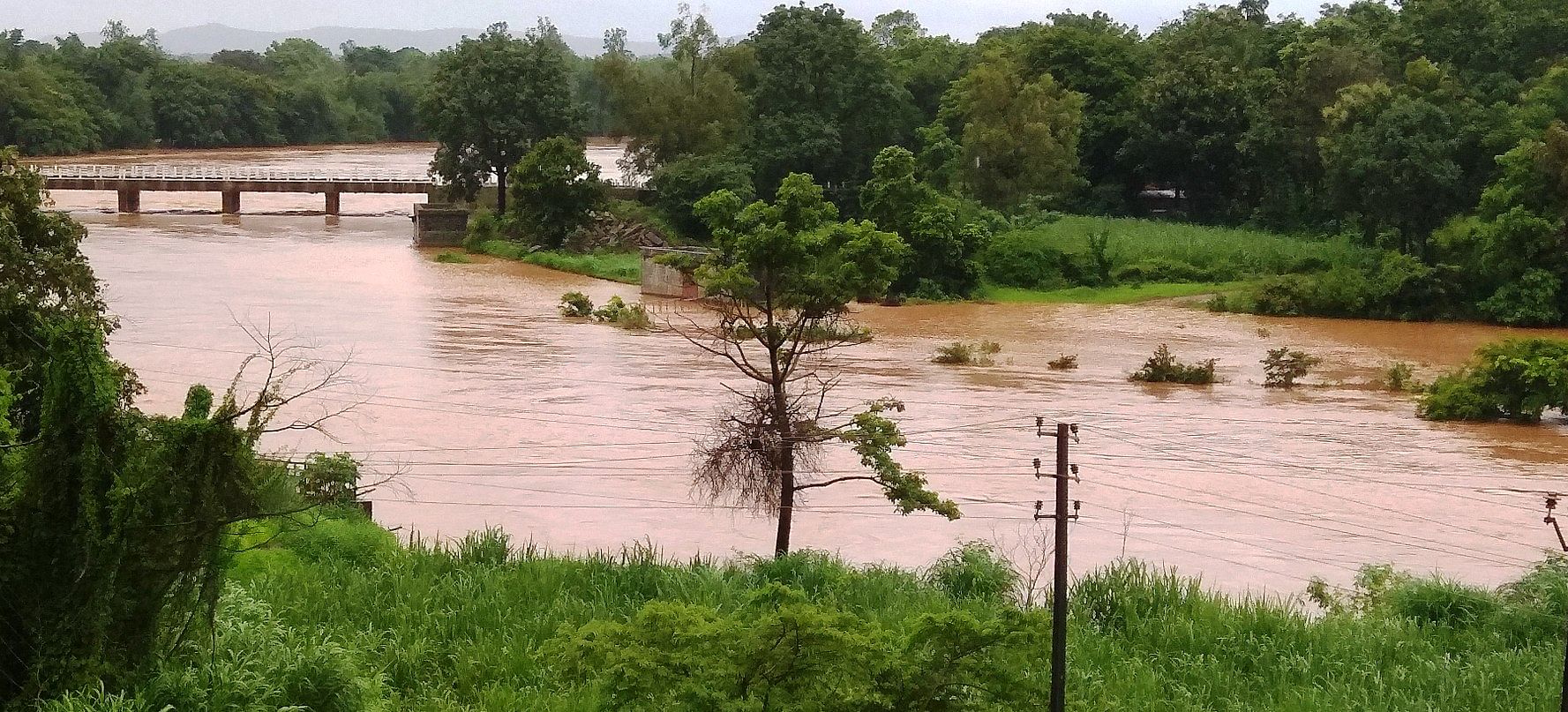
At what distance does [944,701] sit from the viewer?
8.73 m

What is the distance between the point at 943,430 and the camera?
82.6 ft

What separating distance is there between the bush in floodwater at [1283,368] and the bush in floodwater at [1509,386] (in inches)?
127

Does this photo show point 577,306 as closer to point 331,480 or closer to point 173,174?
point 331,480

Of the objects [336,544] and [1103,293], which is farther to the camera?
[1103,293]

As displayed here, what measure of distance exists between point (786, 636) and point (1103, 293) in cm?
3821

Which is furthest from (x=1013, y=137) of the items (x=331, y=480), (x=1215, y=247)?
(x=331, y=480)

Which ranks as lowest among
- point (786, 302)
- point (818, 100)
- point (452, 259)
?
point (452, 259)

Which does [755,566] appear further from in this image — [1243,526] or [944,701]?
[1243,526]

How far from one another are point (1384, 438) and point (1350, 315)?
16816 millimetres

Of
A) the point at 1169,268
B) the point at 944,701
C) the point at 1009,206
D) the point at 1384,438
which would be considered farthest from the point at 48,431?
the point at 1009,206

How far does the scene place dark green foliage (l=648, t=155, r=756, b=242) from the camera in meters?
50.2

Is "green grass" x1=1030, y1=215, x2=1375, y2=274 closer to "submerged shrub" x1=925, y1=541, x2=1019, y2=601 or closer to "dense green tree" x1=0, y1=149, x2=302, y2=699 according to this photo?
"submerged shrub" x1=925, y1=541, x2=1019, y2=601

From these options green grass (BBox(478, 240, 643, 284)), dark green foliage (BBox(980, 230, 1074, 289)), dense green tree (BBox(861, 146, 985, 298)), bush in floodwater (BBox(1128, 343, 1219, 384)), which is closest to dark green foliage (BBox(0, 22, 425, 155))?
green grass (BBox(478, 240, 643, 284))

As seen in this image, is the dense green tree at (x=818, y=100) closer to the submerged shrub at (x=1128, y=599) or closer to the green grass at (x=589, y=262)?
the green grass at (x=589, y=262)
